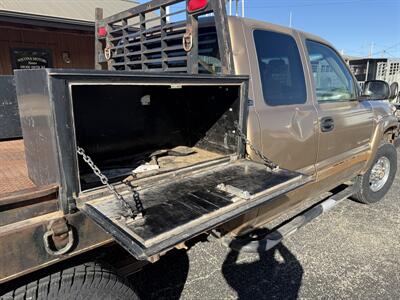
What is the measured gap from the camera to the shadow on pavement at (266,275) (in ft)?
8.58

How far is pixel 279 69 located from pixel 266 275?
179 centimetres

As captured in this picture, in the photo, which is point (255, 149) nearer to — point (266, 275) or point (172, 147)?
point (172, 147)

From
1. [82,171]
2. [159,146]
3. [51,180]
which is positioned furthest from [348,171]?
[51,180]

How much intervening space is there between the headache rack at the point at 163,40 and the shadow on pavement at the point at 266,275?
68.7 inches

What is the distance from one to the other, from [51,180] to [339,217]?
3559 mm

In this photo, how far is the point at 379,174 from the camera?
442cm

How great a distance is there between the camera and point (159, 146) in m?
3.15

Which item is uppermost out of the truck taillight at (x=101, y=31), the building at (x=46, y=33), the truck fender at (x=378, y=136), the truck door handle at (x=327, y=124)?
the building at (x=46, y=33)

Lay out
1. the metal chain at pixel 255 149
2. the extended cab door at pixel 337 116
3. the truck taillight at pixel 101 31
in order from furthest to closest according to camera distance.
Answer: the truck taillight at pixel 101 31 → the extended cab door at pixel 337 116 → the metal chain at pixel 255 149

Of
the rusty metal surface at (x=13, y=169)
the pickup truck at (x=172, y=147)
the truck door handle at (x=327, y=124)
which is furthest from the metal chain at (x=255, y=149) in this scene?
the rusty metal surface at (x=13, y=169)

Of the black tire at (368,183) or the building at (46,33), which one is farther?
the building at (46,33)

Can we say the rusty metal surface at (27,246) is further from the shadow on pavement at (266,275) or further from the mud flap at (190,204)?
the shadow on pavement at (266,275)

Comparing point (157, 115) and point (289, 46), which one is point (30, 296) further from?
point (289, 46)

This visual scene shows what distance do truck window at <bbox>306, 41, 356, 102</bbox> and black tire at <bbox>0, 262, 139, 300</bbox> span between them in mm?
2394
